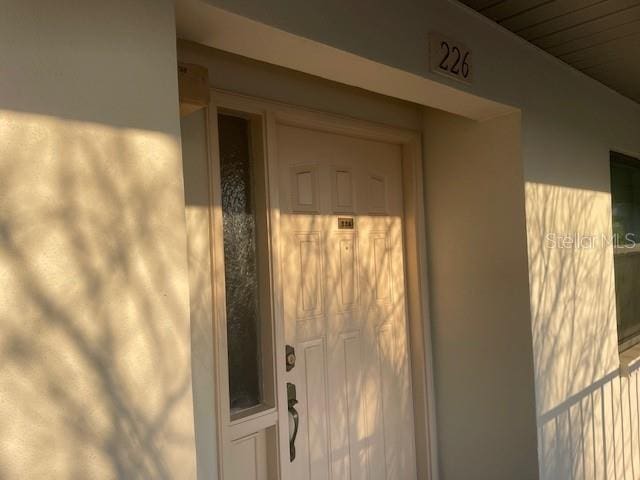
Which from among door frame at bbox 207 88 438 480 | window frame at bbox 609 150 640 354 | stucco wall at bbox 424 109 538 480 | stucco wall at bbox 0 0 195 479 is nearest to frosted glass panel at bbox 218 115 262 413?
door frame at bbox 207 88 438 480

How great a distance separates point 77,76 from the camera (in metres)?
0.87

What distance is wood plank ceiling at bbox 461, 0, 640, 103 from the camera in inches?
73.4

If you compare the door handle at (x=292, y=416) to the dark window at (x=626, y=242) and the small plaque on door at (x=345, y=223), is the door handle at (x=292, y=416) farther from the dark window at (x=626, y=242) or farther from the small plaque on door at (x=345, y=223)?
the dark window at (x=626, y=242)

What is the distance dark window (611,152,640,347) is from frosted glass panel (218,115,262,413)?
98.4 inches

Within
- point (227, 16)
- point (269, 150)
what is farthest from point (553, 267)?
point (227, 16)

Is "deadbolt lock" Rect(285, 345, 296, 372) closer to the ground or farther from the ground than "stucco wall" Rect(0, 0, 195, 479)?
closer to the ground

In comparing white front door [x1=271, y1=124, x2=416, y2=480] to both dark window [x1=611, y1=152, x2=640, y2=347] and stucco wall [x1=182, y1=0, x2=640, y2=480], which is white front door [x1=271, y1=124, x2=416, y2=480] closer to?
stucco wall [x1=182, y1=0, x2=640, y2=480]

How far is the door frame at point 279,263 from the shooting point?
5.11 ft

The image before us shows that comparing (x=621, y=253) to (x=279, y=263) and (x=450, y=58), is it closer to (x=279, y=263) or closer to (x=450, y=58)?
(x=450, y=58)

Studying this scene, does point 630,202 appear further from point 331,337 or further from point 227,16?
point 227,16

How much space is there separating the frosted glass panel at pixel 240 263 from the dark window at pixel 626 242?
2.50 metres

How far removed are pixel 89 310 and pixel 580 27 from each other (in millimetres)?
2266

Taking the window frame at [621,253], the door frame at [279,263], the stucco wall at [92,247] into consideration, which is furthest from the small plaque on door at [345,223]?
the window frame at [621,253]

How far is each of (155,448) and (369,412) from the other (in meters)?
1.41
